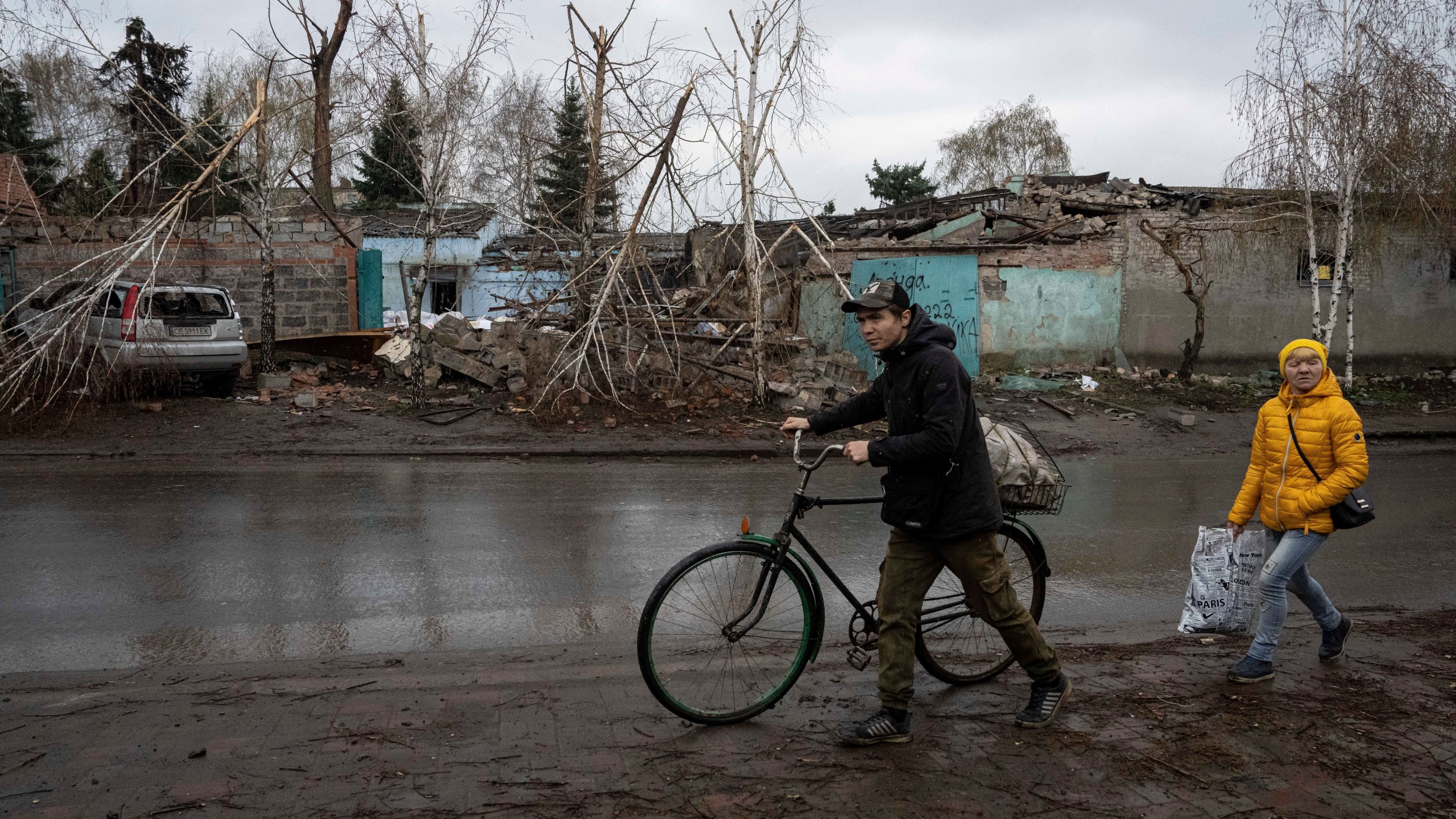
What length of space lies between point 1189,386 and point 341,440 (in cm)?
1476

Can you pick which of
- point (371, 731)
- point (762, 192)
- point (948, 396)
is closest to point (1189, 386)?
point (762, 192)

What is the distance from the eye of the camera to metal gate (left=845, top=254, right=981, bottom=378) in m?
17.9

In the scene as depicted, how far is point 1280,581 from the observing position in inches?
172

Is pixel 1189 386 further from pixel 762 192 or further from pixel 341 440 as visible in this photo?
pixel 341 440

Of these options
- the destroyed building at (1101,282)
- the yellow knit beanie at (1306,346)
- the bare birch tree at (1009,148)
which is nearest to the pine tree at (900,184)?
the bare birch tree at (1009,148)

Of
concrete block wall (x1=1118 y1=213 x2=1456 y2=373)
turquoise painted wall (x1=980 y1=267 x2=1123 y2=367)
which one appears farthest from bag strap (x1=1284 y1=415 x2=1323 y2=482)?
concrete block wall (x1=1118 y1=213 x2=1456 y2=373)

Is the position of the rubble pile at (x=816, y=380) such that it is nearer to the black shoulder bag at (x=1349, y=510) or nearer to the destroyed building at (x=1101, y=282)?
the destroyed building at (x=1101, y=282)

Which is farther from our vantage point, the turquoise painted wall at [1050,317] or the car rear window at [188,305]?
the turquoise painted wall at [1050,317]

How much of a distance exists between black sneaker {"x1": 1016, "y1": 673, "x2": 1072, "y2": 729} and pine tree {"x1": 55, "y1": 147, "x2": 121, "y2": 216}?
15.1 metres

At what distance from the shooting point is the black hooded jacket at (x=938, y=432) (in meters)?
3.52

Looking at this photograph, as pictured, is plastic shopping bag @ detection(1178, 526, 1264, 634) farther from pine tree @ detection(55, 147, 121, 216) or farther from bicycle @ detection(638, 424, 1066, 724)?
pine tree @ detection(55, 147, 121, 216)

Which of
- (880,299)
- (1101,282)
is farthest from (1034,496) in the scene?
(1101,282)

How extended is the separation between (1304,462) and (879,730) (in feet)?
7.85

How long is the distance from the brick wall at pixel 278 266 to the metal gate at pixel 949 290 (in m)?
10.3
